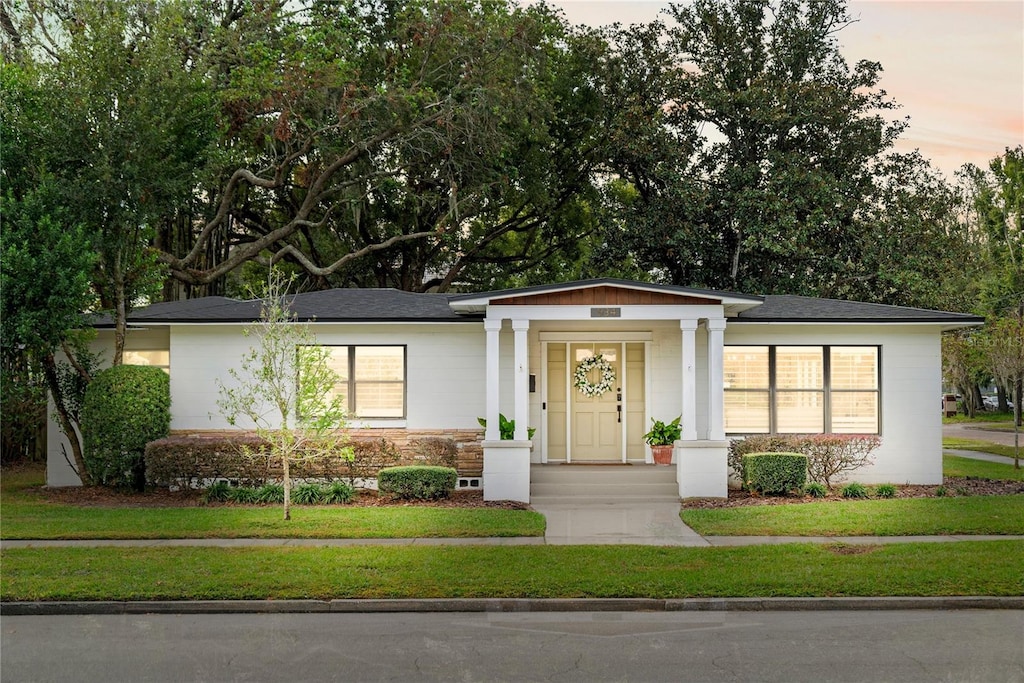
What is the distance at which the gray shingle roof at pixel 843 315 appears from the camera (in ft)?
57.7

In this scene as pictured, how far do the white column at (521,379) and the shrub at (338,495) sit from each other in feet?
10.1

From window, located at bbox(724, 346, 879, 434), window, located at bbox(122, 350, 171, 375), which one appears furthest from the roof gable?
window, located at bbox(122, 350, 171, 375)

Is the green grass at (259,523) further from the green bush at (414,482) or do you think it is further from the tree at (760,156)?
the tree at (760,156)

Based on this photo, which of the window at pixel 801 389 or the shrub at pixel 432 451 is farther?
the window at pixel 801 389

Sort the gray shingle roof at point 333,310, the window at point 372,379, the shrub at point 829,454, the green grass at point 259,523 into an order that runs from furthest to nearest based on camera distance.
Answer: the window at point 372,379 < the gray shingle roof at point 333,310 < the shrub at point 829,454 < the green grass at point 259,523

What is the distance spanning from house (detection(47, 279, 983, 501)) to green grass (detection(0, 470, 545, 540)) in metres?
3.40

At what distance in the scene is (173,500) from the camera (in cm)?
1633

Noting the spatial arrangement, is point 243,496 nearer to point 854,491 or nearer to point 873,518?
point 873,518

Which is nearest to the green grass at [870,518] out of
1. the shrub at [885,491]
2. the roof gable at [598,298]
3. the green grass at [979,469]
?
the shrub at [885,491]

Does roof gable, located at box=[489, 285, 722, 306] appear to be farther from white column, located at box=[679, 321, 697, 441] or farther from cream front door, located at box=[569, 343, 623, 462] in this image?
cream front door, located at box=[569, 343, 623, 462]

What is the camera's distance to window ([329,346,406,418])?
730 inches

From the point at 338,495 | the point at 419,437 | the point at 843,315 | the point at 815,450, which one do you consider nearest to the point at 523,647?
the point at 338,495

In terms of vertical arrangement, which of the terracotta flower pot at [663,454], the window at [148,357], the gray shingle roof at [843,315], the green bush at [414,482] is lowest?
the green bush at [414,482]

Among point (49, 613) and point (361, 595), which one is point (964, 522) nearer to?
point (361, 595)
